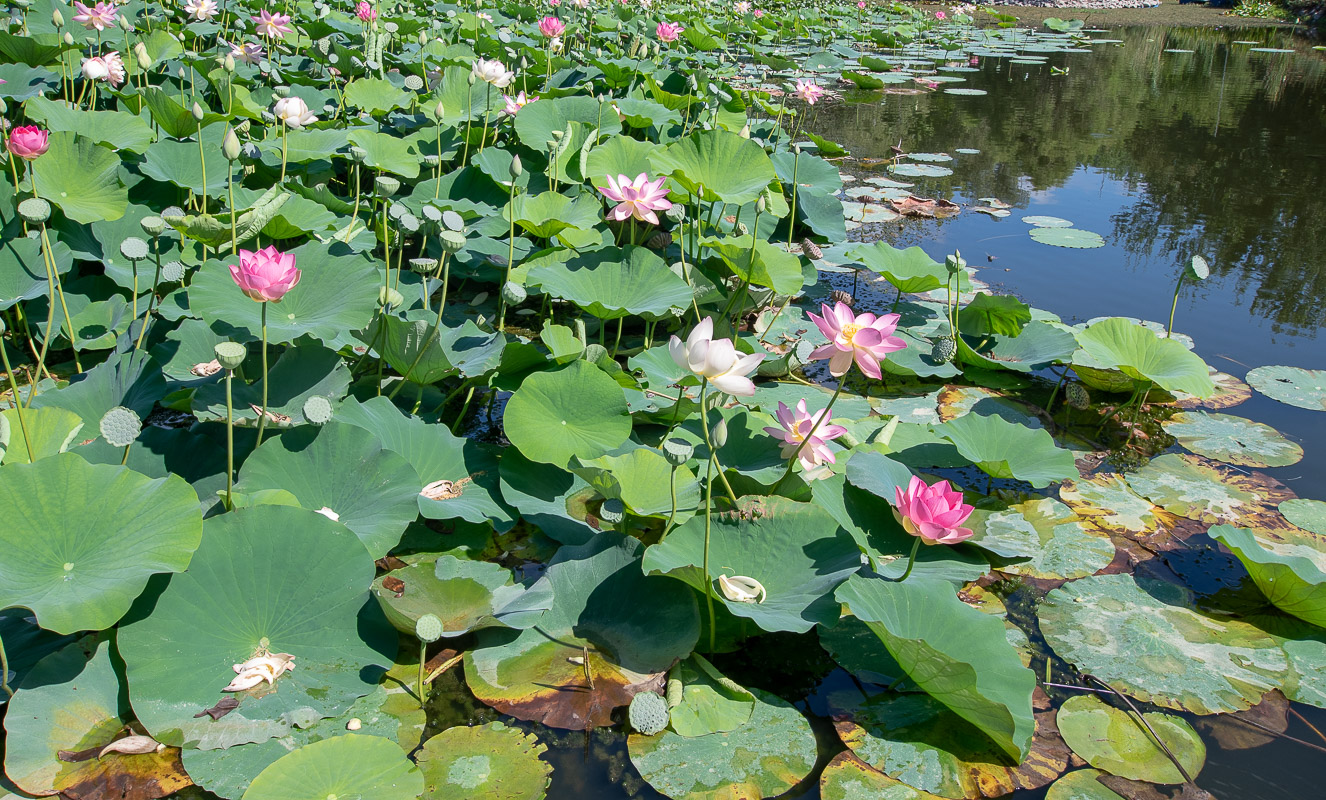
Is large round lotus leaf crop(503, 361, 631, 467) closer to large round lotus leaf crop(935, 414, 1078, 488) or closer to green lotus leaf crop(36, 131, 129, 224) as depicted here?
large round lotus leaf crop(935, 414, 1078, 488)

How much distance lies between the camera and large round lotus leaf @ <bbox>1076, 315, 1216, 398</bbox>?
2484 mm

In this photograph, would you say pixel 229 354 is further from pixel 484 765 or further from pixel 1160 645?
pixel 1160 645

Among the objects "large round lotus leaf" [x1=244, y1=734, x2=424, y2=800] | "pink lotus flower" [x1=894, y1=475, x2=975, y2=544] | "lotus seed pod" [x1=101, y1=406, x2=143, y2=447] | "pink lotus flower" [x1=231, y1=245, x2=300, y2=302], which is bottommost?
"large round lotus leaf" [x1=244, y1=734, x2=424, y2=800]

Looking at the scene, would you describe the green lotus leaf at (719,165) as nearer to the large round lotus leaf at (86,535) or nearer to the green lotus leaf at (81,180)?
the green lotus leaf at (81,180)

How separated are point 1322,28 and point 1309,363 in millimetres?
19180

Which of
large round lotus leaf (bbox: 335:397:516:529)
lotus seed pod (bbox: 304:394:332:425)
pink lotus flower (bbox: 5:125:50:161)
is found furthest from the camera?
pink lotus flower (bbox: 5:125:50:161)

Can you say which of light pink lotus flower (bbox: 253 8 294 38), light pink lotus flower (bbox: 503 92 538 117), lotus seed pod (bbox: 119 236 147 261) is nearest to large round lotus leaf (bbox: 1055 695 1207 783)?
lotus seed pod (bbox: 119 236 147 261)

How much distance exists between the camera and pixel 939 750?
4.70 feet

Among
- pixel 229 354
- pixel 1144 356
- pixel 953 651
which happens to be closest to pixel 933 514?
pixel 953 651

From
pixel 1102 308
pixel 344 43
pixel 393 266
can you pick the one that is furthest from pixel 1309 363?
pixel 344 43

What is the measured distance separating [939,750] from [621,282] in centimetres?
152

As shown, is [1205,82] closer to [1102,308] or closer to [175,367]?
[1102,308]

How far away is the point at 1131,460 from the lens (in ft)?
7.97

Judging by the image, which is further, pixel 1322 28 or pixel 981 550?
pixel 1322 28
